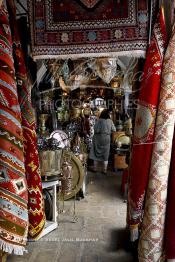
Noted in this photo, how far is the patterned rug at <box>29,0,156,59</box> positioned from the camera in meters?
2.05

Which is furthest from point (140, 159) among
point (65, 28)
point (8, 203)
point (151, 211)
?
point (65, 28)

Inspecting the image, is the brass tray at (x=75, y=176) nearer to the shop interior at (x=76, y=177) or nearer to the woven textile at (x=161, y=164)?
the shop interior at (x=76, y=177)

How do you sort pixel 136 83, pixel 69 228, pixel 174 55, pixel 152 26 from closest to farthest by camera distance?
1. pixel 174 55
2. pixel 152 26
3. pixel 136 83
4. pixel 69 228

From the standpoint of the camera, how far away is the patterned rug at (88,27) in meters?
2.05

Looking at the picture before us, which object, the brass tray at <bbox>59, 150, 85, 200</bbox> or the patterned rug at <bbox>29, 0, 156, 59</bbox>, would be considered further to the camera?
the brass tray at <bbox>59, 150, 85, 200</bbox>

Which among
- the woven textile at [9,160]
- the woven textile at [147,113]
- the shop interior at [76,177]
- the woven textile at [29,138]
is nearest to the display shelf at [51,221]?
the shop interior at [76,177]

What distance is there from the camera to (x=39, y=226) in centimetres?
254

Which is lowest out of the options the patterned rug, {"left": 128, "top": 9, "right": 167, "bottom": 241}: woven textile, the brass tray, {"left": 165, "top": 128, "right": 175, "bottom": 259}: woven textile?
the brass tray

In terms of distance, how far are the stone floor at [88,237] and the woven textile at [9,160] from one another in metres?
1.08

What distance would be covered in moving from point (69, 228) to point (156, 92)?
239cm

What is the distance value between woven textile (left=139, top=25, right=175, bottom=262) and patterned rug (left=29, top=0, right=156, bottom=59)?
31 centimetres

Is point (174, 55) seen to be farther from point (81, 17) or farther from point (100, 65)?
point (100, 65)

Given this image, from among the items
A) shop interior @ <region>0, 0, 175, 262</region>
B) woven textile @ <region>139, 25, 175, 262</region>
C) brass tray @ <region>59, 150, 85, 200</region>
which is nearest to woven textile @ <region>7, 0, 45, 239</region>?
shop interior @ <region>0, 0, 175, 262</region>

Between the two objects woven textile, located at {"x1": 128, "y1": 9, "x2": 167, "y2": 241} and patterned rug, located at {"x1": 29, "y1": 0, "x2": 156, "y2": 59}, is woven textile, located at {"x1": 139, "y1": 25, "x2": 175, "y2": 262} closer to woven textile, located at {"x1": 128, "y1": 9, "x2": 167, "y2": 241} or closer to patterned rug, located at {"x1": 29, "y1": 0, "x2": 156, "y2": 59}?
woven textile, located at {"x1": 128, "y1": 9, "x2": 167, "y2": 241}
